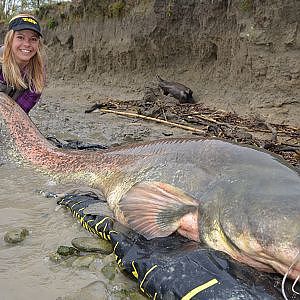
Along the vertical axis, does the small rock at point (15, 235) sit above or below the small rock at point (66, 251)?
below

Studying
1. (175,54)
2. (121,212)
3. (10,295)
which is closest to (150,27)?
(175,54)

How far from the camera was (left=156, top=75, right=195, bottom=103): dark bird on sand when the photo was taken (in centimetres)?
1028

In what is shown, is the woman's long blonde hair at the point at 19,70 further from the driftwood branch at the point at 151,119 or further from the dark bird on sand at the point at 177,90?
the dark bird on sand at the point at 177,90

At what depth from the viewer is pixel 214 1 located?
10.2 m

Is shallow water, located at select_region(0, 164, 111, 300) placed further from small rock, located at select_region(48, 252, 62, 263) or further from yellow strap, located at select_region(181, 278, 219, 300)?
yellow strap, located at select_region(181, 278, 219, 300)

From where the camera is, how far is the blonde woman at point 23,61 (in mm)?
4926

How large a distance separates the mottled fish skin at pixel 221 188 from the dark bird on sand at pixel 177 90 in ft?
22.2

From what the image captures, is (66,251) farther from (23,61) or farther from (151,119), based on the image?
(151,119)

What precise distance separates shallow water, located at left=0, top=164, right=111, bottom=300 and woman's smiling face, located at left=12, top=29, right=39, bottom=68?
5.14 feet

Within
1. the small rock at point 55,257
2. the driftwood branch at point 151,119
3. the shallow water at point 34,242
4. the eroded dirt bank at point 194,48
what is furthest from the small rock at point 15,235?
the eroded dirt bank at point 194,48

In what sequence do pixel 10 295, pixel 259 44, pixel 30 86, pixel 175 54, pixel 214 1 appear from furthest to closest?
pixel 175 54
pixel 214 1
pixel 259 44
pixel 30 86
pixel 10 295

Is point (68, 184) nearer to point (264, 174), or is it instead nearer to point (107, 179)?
point (107, 179)

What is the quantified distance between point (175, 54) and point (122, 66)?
2221mm

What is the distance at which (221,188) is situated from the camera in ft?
7.86
